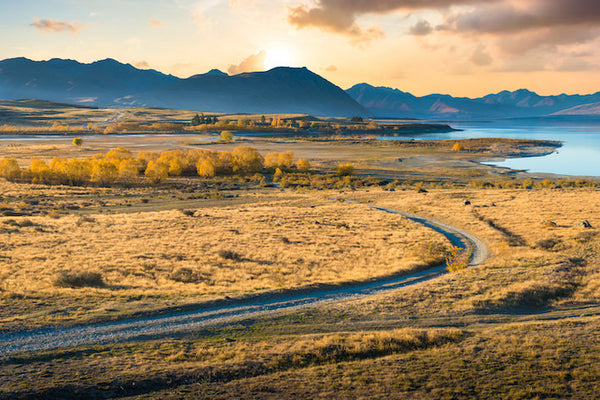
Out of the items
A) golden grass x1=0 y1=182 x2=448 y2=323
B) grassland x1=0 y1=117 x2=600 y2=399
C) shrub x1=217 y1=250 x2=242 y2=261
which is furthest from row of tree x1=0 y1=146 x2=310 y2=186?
shrub x1=217 y1=250 x2=242 y2=261

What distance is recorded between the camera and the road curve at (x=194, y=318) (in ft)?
54.2

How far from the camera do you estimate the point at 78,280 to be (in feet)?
84.6

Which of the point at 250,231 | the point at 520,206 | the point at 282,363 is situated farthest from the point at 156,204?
the point at 282,363

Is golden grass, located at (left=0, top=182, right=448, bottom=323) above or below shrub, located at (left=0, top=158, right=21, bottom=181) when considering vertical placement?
below

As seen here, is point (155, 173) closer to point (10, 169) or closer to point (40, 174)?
point (40, 174)

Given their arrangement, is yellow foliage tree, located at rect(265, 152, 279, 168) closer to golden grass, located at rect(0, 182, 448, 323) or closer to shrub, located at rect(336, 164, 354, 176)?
shrub, located at rect(336, 164, 354, 176)

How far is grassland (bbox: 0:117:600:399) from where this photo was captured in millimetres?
13469

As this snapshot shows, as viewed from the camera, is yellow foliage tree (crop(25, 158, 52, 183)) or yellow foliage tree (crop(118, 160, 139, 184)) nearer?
yellow foliage tree (crop(25, 158, 52, 183))

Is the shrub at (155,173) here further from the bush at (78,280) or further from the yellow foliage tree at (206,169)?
the bush at (78,280)

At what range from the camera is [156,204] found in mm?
67938

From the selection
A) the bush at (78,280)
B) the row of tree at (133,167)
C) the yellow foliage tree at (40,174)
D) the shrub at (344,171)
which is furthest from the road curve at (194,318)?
the yellow foliage tree at (40,174)

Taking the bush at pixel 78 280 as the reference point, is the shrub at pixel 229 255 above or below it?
below

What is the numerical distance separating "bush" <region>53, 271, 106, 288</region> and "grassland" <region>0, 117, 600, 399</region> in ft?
3.09

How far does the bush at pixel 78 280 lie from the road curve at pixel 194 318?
8388 mm
